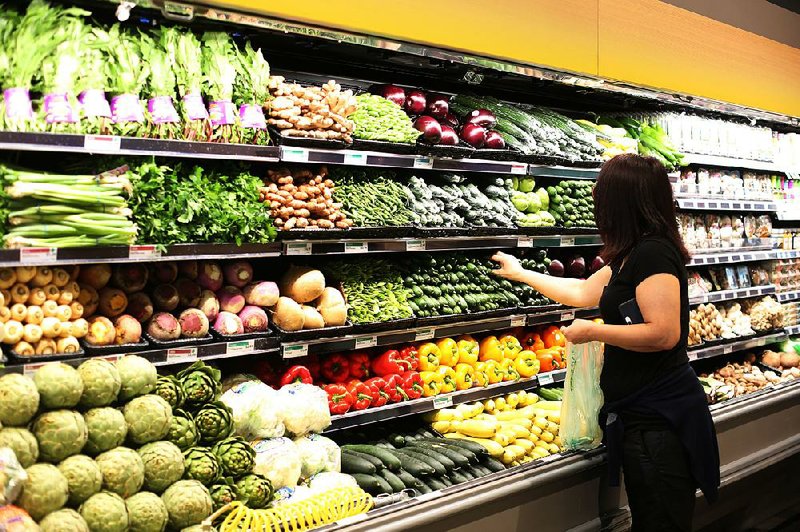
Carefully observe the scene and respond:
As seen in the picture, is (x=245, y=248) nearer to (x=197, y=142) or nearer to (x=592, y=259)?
(x=197, y=142)

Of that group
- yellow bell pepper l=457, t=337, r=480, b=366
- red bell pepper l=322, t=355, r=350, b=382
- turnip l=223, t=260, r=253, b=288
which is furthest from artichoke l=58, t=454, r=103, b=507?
yellow bell pepper l=457, t=337, r=480, b=366

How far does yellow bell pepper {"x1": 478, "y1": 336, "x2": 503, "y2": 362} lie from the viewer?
5.00m

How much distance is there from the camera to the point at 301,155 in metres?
3.72

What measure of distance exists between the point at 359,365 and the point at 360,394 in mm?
244

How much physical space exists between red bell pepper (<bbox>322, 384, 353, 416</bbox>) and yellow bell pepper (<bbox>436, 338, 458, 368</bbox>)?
2.78 feet

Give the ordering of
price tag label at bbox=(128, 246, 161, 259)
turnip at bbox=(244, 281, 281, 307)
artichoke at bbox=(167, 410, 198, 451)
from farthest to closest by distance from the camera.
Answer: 1. turnip at bbox=(244, 281, 281, 307)
2. price tag label at bbox=(128, 246, 161, 259)
3. artichoke at bbox=(167, 410, 198, 451)

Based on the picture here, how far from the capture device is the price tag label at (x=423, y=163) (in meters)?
4.29

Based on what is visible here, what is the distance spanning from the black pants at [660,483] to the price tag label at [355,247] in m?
1.62

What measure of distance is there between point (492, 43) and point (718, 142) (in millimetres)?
3631

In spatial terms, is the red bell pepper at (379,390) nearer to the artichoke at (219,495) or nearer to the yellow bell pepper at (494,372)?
the yellow bell pepper at (494,372)

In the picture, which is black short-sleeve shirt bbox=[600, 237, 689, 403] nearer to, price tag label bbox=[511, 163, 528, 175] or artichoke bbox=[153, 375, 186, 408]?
price tag label bbox=[511, 163, 528, 175]

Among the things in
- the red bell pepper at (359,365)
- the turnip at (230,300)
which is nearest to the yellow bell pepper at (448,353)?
the red bell pepper at (359,365)

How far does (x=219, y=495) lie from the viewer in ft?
9.53

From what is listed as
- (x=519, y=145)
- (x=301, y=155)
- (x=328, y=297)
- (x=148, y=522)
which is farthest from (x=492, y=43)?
(x=148, y=522)
